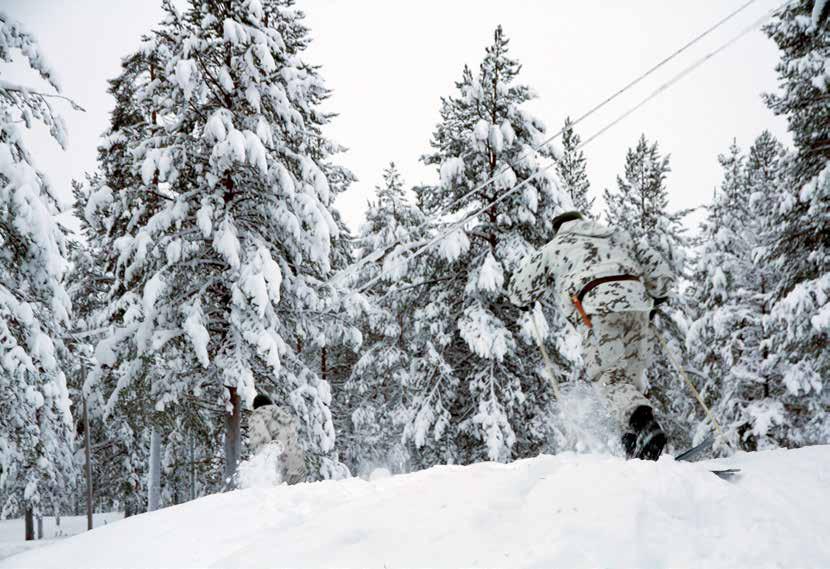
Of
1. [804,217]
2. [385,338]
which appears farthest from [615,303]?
[385,338]

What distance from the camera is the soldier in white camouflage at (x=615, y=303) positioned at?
3.63 meters

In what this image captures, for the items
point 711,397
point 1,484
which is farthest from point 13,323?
point 711,397

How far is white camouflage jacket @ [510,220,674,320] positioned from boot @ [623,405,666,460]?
801 mm

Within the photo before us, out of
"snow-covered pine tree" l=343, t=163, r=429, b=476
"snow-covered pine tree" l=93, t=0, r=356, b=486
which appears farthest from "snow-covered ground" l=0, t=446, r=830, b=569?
"snow-covered pine tree" l=343, t=163, r=429, b=476

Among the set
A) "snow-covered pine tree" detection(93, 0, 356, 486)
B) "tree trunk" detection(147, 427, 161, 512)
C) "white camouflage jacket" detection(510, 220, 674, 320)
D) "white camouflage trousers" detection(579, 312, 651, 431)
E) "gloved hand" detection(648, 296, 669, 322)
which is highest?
"snow-covered pine tree" detection(93, 0, 356, 486)

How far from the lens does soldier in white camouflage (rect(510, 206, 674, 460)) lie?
363 centimetres

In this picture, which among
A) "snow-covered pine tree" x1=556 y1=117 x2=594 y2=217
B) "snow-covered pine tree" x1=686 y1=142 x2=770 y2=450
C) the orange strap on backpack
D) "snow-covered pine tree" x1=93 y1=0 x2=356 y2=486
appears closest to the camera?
the orange strap on backpack

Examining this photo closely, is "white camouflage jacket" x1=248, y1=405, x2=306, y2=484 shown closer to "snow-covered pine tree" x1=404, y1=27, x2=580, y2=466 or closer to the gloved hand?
"snow-covered pine tree" x1=404, y1=27, x2=580, y2=466

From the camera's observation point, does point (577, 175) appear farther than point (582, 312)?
Yes

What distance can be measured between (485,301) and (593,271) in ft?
22.3

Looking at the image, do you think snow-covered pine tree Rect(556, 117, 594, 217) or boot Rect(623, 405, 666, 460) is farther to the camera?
snow-covered pine tree Rect(556, 117, 594, 217)

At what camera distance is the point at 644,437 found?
3504 mm

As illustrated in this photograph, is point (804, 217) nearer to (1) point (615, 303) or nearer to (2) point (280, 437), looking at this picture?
(1) point (615, 303)

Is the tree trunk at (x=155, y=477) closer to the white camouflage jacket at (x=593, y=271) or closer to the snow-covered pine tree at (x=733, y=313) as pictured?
the white camouflage jacket at (x=593, y=271)
